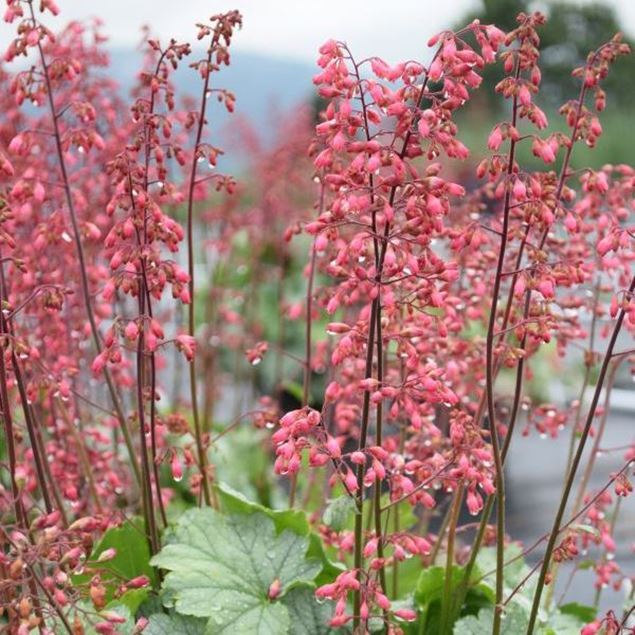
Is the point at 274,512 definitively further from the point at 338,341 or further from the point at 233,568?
the point at 338,341

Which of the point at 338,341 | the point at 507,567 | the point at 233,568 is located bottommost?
the point at 507,567

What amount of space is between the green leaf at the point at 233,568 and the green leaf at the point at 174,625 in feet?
0.12

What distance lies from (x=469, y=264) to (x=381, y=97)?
2.19 ft

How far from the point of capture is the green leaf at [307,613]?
1.94 meters

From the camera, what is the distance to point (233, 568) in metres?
1.99

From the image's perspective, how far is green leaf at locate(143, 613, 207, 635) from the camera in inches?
73.7

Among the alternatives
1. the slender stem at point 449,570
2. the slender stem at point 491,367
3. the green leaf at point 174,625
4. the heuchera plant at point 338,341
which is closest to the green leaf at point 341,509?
the heuchera plant at point 338,341

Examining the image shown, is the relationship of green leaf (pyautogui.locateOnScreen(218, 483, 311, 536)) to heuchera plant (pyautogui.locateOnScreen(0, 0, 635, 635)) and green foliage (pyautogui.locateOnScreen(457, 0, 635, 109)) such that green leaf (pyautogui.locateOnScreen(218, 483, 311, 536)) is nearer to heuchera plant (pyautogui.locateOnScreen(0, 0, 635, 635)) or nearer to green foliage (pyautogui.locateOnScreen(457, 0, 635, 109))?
heuchera plant (pyautogui.locateOnScreen(0, 0, 635, 635))

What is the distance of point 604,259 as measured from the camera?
5.84 ft

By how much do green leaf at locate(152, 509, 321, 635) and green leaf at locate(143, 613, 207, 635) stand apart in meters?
0.04

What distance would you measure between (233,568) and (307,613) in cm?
16

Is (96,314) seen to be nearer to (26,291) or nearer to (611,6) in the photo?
(26,291)

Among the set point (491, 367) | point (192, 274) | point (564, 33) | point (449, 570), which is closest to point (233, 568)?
point (449, 570)

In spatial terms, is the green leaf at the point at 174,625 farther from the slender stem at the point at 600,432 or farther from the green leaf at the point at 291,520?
the slender stem at the point at 600,432
